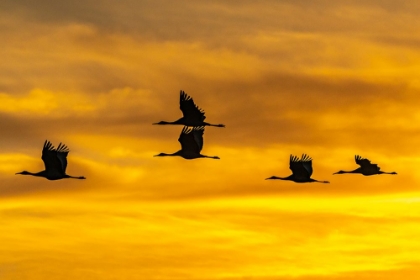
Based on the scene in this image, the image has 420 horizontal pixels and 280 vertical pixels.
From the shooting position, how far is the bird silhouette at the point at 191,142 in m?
156

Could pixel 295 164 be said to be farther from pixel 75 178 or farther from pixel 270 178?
pixel 75 178

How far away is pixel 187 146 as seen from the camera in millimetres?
157125

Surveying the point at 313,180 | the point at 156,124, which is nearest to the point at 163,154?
the point at 156,124

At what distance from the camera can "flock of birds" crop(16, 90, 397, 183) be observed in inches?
5989

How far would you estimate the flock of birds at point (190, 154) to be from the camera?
152125 millimetres

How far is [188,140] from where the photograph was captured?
512ft

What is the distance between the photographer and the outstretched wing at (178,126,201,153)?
156m

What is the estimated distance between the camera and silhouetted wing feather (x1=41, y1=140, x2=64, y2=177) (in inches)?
6029

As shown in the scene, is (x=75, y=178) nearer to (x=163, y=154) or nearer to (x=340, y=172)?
(x=163, y=154)

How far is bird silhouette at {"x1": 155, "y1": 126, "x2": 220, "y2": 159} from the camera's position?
156 meters

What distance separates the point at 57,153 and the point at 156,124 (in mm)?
12606

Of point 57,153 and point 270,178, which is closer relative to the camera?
point 57,153

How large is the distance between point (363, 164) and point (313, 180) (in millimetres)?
4842

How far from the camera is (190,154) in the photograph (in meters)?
158
